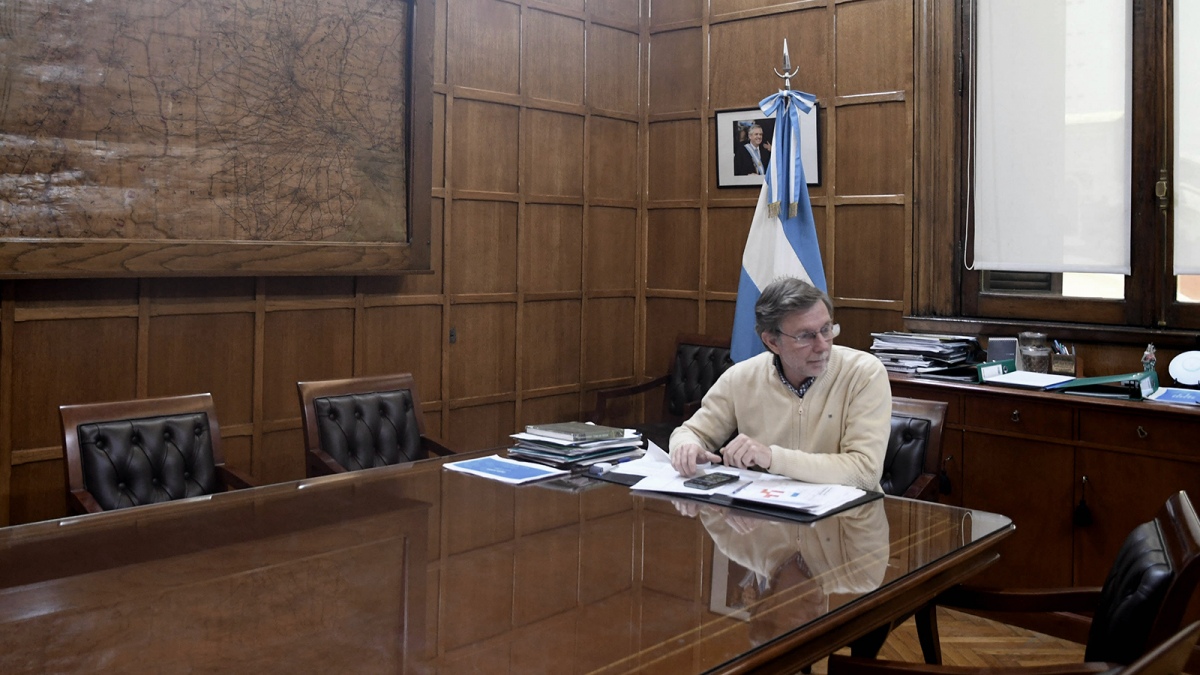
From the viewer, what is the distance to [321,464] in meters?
3.45

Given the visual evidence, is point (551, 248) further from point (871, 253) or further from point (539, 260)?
point (871, 253)

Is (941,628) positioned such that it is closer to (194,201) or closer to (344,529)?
(344,529)

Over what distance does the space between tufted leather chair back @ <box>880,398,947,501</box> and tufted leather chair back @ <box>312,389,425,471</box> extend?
1.70 metres

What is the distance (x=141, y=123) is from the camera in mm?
3713

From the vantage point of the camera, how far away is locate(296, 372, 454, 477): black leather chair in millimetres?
3512

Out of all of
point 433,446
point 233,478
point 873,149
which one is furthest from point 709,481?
point 873,149

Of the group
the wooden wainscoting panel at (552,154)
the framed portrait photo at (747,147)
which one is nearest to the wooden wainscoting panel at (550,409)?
the wooden wainscoting panel at (552,154)

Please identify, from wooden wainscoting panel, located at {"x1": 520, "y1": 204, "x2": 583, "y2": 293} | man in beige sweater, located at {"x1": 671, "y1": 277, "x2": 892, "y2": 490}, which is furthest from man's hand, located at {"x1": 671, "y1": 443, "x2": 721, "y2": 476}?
wooden wainscoting panel, located at {"x1": 520, "y1": 204, "x2": 583, "y2": 293}

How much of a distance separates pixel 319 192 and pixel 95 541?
234cm

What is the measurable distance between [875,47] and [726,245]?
50.4 inches

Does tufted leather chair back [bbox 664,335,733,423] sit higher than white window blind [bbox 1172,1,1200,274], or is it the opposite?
white window blind [bbox 1172,1,1200,274]

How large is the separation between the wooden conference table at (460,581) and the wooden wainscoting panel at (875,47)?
114 inches

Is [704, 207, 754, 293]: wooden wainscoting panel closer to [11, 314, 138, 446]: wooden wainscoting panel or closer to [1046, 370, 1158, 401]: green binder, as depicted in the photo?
[1046, 370, 1158, 401]: green binder

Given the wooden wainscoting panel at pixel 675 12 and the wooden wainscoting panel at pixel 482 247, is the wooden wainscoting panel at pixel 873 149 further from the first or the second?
the wooden wainscoting panel at pixel 482 247
